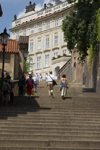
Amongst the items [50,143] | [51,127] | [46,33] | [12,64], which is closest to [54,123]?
[51,127]

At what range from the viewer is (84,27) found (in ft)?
74.5

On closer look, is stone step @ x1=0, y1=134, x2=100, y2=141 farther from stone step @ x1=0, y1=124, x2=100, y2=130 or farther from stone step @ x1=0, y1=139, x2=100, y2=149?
stone step @ x1=0, y1=124, x2=100, y2=130

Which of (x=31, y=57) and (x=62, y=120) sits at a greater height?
(x=31, y=57)

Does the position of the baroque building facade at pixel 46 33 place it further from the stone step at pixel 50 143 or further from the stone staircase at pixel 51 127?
the stone step at pixel 50 143

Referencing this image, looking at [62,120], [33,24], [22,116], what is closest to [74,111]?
[62,120]

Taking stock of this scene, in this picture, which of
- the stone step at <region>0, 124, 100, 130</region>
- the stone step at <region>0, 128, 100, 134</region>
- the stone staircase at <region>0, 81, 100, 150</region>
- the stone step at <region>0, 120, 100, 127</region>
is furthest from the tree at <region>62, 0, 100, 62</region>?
the stone step at <region>0, 128, 100, 134</region>

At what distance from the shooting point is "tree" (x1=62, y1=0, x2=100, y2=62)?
22250 mm

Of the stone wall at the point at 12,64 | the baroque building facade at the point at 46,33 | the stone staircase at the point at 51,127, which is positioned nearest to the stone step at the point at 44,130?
the stone staircase at the point at 51,127

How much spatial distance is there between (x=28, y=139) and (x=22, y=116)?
2.63m

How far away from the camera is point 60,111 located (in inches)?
518

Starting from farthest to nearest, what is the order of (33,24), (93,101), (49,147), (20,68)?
(33,24) → (20,68) → (93,101) → (49,147)

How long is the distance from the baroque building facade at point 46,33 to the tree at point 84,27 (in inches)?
1388

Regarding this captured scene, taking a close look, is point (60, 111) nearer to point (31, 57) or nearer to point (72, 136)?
point (72, 136)

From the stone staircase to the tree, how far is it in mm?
8657
